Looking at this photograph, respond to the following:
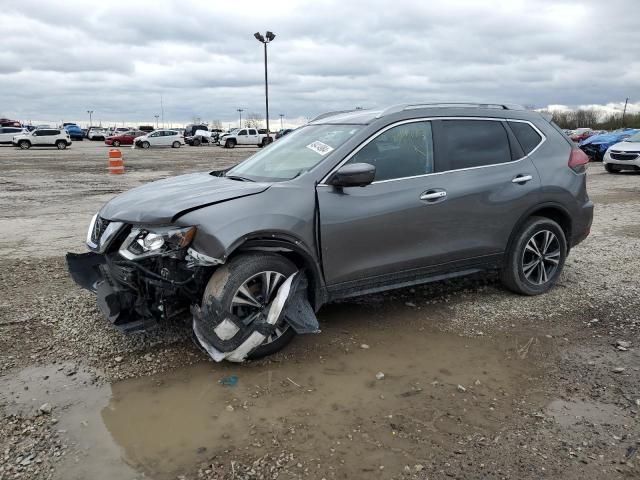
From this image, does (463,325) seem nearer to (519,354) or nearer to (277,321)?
(519,354)

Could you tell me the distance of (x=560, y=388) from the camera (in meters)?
3.52

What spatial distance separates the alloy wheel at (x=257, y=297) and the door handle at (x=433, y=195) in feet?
4.49

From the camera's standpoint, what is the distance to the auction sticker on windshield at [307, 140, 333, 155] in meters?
4.29

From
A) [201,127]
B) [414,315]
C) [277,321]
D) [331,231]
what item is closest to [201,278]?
[277,321]

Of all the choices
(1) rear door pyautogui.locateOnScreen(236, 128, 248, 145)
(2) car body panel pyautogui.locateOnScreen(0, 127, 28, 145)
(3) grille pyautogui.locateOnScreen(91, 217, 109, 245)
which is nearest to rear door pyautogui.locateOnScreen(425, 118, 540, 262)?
(3) grille pyautogui.locateOnScreen(91, 217, 109, 245)

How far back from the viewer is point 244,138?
4819 cm

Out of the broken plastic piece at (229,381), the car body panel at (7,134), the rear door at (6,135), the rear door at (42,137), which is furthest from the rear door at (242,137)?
the broken plastic piece at (229,381)

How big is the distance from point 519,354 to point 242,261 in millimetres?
2134

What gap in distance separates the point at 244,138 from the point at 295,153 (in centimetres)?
4481

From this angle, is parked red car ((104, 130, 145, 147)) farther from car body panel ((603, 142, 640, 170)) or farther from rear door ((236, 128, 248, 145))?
car body panel ((603, 142, 640, 170))

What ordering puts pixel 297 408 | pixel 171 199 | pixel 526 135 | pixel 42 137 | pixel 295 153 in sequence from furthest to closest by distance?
pixel 42 137
pixel 526 135
pixel 295 153
pixel 171 199
pixel 297 408

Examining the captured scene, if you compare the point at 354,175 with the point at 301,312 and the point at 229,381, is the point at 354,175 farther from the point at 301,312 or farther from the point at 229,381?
the point at 229,381

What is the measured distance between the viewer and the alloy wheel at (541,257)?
513cm

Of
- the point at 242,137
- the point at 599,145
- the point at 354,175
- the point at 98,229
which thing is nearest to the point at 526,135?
the point at 354,175
